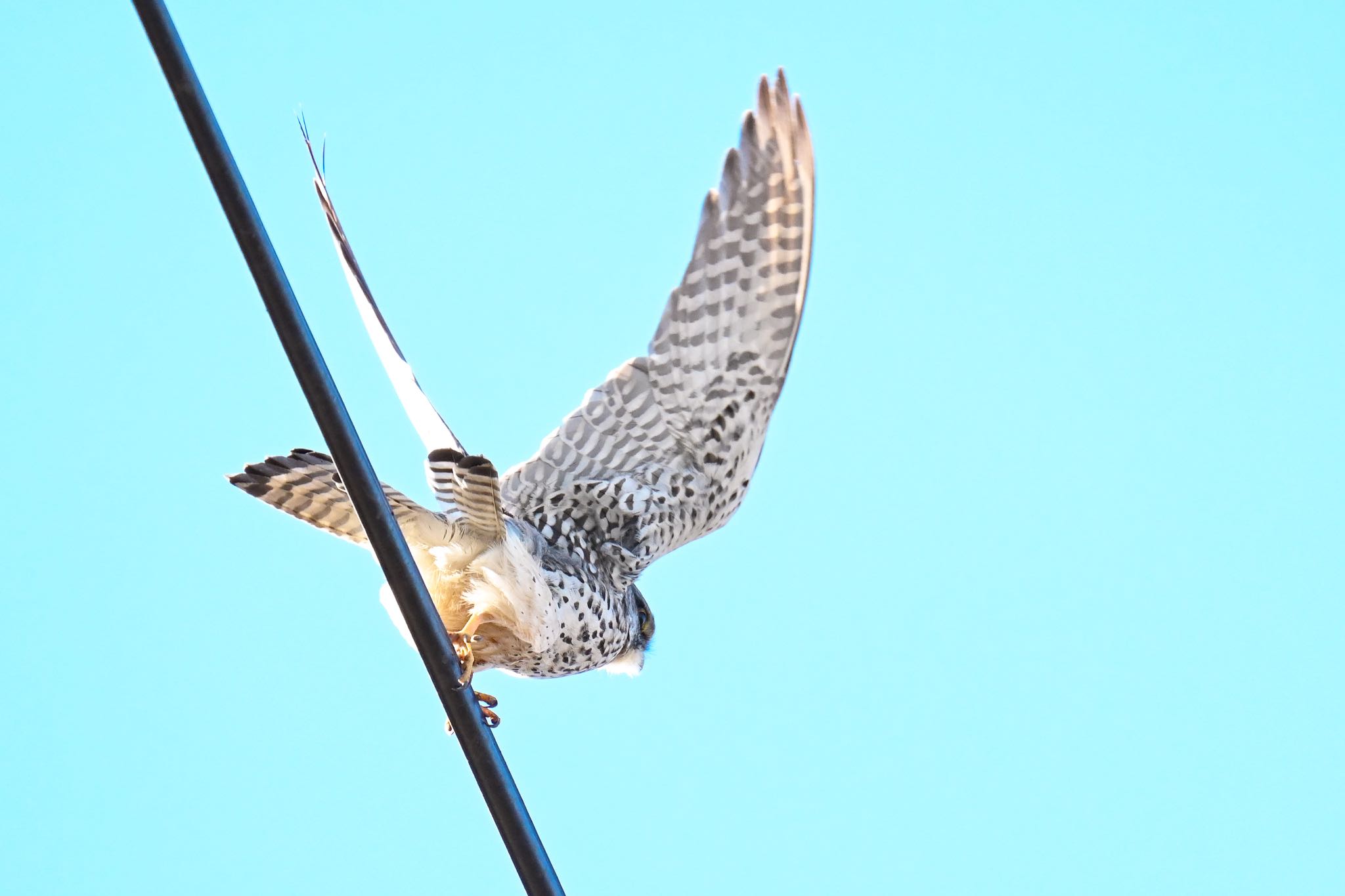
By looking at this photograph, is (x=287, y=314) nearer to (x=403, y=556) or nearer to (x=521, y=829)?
(x=403, y=556)

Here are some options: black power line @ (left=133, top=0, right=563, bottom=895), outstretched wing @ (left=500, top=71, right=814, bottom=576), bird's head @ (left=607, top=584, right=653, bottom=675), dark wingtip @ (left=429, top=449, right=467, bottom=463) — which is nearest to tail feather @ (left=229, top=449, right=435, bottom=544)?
dark wingtip @ (left=429, top=449, right=467, bottom=463)

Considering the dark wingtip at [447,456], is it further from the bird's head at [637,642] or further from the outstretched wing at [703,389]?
the bird's head at [637,642]

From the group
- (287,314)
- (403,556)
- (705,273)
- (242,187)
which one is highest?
(705,273)

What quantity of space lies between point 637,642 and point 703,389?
1038 mm

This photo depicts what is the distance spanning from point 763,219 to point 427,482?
4.86 feet

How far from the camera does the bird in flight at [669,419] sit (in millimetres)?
4438

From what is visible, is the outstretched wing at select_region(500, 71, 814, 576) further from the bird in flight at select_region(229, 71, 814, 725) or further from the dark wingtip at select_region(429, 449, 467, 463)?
the dark wingtip at select_region(429, 449, 467, 463)

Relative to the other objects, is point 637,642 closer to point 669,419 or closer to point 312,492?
point 669,419

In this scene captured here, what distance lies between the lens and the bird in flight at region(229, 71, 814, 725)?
14.6ft

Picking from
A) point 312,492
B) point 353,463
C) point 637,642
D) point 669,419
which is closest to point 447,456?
point 312,492

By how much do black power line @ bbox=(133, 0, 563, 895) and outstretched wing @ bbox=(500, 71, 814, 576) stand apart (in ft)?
6.11

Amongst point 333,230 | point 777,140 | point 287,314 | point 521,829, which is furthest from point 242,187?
point 777,140

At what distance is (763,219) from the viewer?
4.67 m

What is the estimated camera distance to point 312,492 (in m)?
3.91
